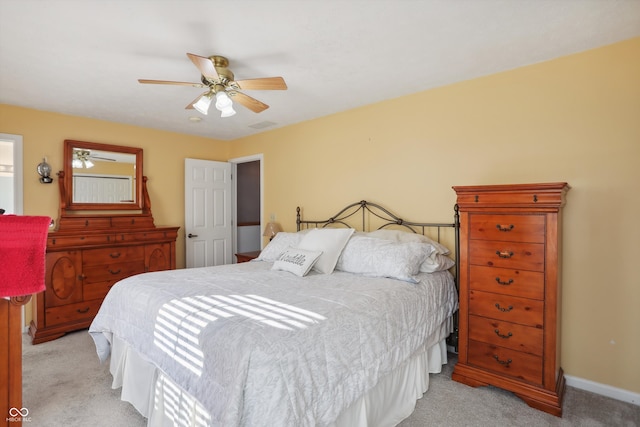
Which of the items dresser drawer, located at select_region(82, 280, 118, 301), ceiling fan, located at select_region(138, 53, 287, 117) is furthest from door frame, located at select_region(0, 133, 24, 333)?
ceiling fan, located at select_region(138, 53, 287, 117)

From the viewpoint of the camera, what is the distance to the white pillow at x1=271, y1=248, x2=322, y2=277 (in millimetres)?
2578

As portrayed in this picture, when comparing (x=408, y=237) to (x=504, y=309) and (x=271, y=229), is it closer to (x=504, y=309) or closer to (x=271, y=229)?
(x=504, y=309)

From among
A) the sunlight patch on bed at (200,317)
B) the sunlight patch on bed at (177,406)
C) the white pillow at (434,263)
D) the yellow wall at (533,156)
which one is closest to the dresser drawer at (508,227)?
the white pillow at (434,263)

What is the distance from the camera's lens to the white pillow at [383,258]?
2.38 meters

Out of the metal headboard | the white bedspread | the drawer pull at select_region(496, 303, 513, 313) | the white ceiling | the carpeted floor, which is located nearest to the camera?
the white bedspread

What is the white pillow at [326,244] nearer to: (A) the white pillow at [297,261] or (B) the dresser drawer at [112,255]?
(A) the white pillow at [297,261]

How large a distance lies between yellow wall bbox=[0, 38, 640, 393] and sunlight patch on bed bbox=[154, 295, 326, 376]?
1870 mm

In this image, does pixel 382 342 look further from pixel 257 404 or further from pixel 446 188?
pixel 446 188

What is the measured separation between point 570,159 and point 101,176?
484cm

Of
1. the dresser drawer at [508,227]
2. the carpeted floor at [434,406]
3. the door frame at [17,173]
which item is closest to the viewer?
the carpeted floor at [434,406]

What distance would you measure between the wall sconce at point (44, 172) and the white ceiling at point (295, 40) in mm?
714

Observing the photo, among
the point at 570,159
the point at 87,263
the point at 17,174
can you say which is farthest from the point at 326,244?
the point at 17,174

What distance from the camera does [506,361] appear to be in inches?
85.0

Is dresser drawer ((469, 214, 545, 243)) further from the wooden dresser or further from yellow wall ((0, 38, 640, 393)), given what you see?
the wooden dresser
